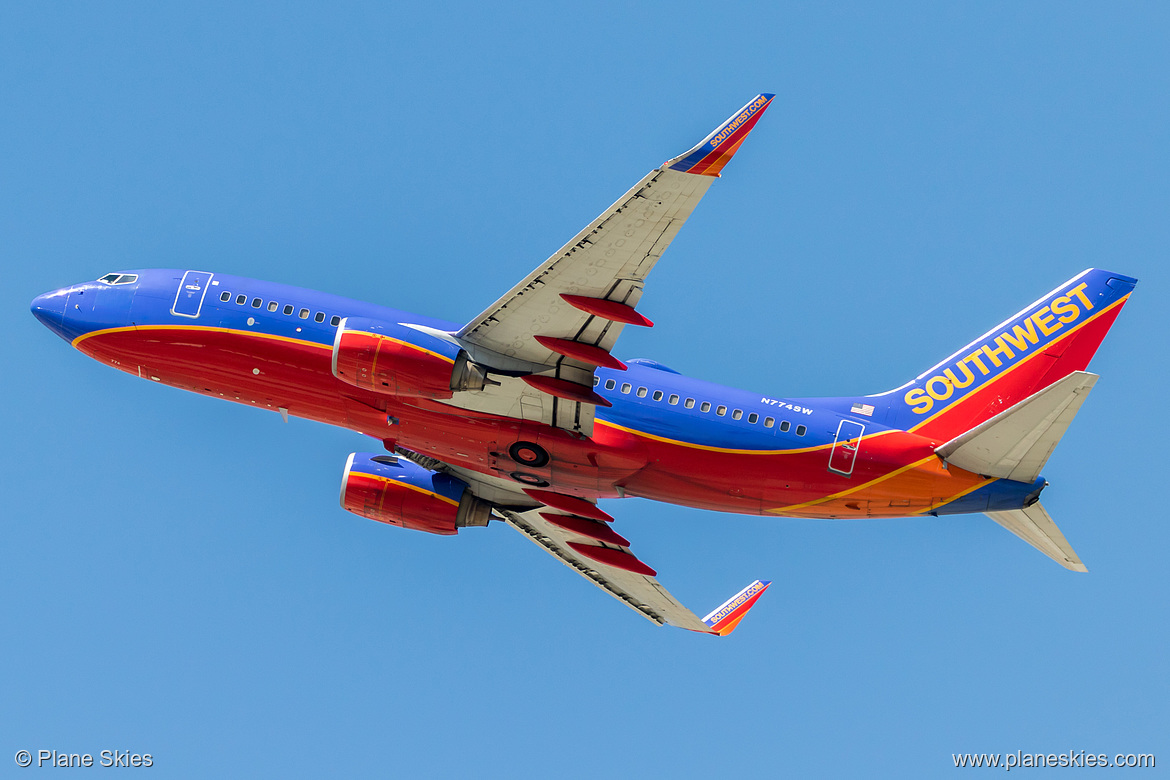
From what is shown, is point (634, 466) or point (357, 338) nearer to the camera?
point (357, 338)

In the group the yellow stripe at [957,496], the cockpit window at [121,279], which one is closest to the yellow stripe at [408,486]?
the cockpit window at [121,279]

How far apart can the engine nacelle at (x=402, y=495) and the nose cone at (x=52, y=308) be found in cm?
1072

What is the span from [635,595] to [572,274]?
17.3 meters

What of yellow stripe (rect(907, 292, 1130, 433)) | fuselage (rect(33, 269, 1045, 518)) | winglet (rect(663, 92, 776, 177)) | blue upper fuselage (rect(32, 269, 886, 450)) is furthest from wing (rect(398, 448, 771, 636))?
winglet (rect(663, 92, 776, 177))

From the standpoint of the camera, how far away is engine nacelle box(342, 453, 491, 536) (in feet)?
137

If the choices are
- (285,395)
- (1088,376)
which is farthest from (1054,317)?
(285,395)

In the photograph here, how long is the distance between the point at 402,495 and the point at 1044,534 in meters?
21.5

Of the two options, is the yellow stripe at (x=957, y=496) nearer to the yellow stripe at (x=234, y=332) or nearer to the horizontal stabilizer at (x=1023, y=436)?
the horizontal stabilizer at (x=1023, y=436)

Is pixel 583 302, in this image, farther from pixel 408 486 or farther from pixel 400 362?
pixel 408 486

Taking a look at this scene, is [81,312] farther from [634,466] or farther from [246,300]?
[634,466]

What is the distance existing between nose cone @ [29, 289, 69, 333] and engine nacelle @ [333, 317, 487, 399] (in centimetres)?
1068

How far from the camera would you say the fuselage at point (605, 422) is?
35.8m

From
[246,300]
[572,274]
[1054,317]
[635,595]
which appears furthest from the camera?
[635,595]

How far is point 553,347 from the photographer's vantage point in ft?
110
